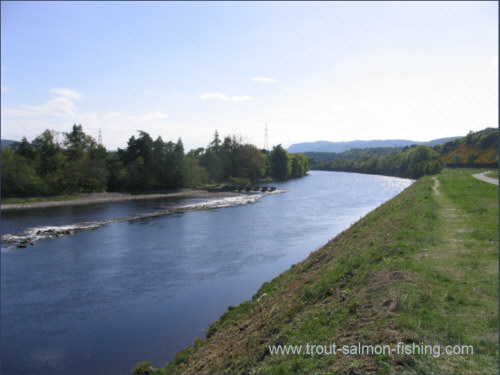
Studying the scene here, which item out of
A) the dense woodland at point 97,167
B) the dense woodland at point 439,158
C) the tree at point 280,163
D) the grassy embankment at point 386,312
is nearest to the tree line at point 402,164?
the dense woodland at point 439,158

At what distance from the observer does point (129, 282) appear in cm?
1584

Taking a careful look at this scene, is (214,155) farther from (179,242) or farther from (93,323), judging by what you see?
(93,323)

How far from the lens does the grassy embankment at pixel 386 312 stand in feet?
15.8

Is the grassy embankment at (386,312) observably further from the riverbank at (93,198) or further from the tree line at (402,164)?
the tree line at (402,164)

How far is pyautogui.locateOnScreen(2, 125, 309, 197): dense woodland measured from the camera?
5066 centimetres

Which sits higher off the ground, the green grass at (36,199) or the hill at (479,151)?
the hill at (479,151)

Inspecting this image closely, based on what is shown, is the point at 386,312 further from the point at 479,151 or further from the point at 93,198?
the point at 479,151

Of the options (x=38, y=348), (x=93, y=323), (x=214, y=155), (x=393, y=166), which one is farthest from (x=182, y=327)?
(x=393, y=166)

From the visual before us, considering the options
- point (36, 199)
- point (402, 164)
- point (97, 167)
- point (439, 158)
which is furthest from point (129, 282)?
point (402, 164)

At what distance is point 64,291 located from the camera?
15016 millimetres

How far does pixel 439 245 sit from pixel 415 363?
5.76 metres

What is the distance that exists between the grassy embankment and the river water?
2316 mm

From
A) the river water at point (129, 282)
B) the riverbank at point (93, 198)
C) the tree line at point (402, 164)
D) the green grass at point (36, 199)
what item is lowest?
the river water at point (129, 282)

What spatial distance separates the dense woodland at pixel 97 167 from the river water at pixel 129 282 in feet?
66.4
